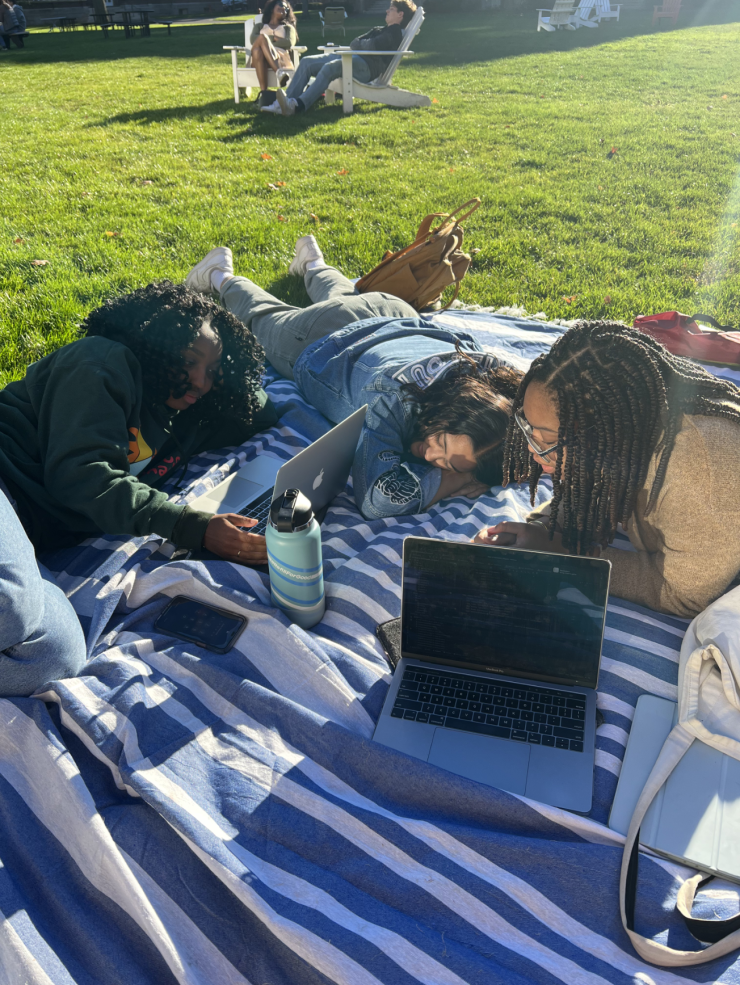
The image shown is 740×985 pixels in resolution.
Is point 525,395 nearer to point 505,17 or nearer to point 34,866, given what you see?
point 34,866

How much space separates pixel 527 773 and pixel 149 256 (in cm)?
580

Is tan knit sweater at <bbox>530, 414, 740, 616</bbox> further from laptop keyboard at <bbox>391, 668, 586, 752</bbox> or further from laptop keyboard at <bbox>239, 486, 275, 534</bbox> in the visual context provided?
laptop keyboard at <bbox>239, 486, 275, 534</bbox>

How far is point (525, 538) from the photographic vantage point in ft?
8.99

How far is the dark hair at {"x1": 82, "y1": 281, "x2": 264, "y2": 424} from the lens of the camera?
3199mm

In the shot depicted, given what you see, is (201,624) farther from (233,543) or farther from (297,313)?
(297,313)

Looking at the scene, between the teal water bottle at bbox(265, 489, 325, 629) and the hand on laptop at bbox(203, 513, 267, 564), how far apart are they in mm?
285

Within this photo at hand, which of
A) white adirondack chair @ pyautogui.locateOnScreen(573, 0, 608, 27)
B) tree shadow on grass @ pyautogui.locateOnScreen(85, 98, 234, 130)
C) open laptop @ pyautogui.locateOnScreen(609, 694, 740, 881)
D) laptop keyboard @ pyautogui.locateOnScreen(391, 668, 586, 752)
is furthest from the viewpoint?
white adirondack chair @ pyautogui.locateOnScreen(573, 0, 608, 27)

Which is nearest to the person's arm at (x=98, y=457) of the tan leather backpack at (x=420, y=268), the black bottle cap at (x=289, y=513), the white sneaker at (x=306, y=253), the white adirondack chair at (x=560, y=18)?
the black bottle cap at (x=289, y=513)

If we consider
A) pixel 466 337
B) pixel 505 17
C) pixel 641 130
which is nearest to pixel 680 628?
pixel 466 337

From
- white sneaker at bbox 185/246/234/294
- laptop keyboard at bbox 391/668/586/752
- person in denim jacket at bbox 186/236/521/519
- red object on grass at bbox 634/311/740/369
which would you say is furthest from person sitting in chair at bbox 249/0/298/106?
laptop keyboard at bbox 391/668/586/752

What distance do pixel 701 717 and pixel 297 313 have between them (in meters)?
3.39

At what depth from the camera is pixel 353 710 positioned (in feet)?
7.64

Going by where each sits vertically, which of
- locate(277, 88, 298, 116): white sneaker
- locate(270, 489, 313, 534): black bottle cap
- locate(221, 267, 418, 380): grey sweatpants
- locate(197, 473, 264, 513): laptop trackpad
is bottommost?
locate(197, 473, 264, 513): laptop trackpad

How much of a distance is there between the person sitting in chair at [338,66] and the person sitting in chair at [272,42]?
36cm
